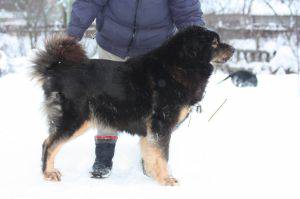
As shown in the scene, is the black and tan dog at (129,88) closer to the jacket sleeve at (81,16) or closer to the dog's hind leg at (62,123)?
the dog's hind leg at (62,123)

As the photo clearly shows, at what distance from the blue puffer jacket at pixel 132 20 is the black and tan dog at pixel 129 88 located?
0.34 metres

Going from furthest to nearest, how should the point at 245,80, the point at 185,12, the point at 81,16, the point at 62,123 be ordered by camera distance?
the point at 245,80
the point at 185,12
the point at 81,16
the point at 62,123

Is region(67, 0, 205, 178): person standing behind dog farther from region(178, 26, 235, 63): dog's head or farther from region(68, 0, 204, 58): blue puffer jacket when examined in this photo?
region(178, 26, 235, 63): dog's head

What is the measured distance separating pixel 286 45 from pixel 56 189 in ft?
52.8

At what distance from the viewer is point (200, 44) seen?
376cm

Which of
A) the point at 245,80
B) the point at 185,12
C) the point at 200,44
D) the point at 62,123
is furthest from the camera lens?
the point at 245,80

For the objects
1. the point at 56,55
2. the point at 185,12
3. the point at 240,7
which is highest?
the point at 240,7

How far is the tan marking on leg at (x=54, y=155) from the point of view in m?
3.68

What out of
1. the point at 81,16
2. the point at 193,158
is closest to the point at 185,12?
the point at 81,16

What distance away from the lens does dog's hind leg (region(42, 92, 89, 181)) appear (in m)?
3.63

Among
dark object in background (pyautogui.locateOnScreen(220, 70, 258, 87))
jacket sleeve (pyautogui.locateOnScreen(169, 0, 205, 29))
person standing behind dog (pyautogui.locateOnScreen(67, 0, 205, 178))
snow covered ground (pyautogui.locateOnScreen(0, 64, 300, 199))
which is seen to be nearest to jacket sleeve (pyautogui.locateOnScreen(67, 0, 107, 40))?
person standing behind dog (pyautogui.locateOnScreen(67, 0, 205, 178))

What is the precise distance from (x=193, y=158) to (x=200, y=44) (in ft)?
4.42

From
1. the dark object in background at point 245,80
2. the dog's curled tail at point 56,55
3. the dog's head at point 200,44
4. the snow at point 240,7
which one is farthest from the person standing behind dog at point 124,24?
the snow at point 240,7

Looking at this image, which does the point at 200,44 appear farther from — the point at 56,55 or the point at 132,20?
the point at 56,55
